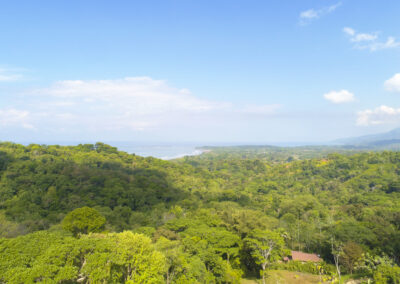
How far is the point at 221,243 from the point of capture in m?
19.7

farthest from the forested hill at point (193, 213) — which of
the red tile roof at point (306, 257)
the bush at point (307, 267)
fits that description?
the red tile roof at point (306, 257)

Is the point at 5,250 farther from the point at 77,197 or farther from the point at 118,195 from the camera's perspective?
the point at 118,195

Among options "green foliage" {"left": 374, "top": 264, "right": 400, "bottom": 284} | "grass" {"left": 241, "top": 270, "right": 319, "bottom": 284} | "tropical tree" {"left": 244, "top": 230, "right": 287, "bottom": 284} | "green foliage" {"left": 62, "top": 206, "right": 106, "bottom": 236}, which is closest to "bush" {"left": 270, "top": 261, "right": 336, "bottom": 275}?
"grass" {"left": 241, "top": 270, "right": 319, "bottom": 284}

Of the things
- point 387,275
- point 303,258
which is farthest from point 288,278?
point 387,275

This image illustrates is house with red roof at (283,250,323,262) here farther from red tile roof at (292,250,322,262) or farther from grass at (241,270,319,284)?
grass at (241,270,319,284)

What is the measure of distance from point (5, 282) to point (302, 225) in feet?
115

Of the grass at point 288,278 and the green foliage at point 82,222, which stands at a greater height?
the green foliage at point 82,222

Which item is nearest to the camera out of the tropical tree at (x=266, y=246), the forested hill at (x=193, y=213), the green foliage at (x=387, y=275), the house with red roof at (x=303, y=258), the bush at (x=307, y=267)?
the green foliage at (x=387, y=275)

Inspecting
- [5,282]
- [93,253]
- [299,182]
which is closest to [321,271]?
[93,253]

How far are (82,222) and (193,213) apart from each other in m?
16.5

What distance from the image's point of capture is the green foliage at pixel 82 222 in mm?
20953

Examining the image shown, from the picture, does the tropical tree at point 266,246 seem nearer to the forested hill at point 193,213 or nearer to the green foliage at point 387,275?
the forested hill at point 193,213

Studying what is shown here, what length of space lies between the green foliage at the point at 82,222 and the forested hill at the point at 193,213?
1.43 ft

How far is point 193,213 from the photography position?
33.8 meters
